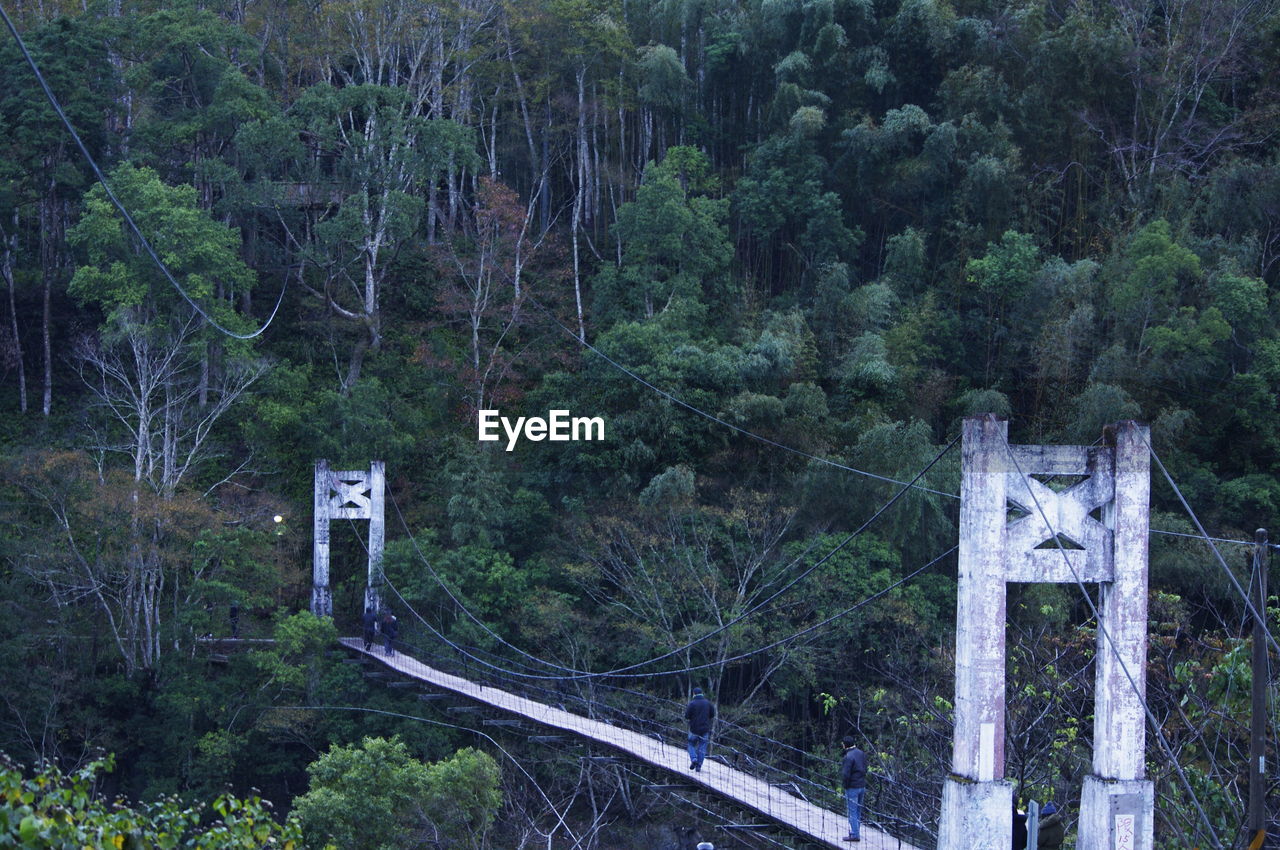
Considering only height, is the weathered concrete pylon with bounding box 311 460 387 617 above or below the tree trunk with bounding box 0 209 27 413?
below

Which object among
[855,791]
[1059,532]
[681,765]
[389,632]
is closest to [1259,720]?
[1059,532]

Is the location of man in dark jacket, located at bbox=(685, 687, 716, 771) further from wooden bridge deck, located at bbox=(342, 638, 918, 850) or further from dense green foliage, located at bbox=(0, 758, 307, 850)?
dense green foliage, located at bbox=(0, 758, 307, 850)

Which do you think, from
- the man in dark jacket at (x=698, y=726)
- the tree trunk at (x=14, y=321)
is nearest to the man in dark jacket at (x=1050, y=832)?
the man in dark jacket at (x=698, y=726)

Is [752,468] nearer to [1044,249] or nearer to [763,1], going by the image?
[1044,249]

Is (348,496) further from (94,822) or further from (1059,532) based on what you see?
(94,822)

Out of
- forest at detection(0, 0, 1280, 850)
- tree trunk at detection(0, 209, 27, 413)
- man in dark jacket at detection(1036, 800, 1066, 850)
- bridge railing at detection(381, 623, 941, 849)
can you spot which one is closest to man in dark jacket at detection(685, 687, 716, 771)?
bridge railing at detection(381, 623, 941, 849)

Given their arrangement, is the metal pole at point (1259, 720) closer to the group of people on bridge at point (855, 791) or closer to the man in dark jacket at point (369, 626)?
the group of people on bridge at point (855, 791)
